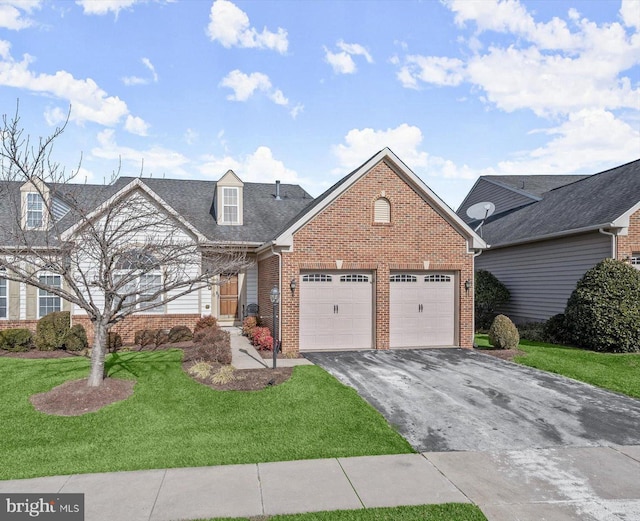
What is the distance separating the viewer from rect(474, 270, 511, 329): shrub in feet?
67.7

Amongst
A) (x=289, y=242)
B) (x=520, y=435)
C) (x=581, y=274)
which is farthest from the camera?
(x=581, y=274)

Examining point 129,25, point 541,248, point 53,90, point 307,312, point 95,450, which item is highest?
point 129,25

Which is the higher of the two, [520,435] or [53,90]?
[53,90]

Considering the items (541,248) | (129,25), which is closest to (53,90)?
(129,25)

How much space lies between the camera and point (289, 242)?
552 inches

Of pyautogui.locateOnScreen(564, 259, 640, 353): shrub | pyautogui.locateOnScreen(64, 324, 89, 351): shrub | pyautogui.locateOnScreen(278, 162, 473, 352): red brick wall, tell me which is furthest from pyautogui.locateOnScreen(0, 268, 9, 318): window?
pyautogui.locateOnScreen(564, 259, 640, 353): shrub

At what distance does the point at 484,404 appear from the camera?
9016 millimetres

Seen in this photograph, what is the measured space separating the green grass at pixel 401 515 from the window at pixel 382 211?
35.3ft

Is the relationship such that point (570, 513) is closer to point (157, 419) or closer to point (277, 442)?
point (277, 442)

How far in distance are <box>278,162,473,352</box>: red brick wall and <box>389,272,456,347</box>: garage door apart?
0.37 meters

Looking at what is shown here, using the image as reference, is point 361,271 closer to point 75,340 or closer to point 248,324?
point 248,324

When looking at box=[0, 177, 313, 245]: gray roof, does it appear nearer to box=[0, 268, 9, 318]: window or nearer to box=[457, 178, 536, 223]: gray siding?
box=[0, 268, 9, 318]: window

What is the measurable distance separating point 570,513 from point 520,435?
247cm

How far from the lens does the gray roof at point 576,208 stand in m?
16.1
